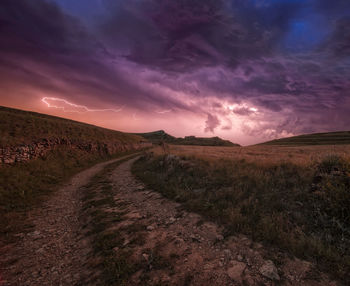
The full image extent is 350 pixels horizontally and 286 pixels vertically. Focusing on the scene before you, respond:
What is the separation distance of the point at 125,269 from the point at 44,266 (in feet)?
7.74

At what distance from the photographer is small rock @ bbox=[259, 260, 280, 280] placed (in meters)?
3.17

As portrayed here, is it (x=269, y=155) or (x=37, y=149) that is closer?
(x=37, y=149)

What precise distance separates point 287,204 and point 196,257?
4.26 metres

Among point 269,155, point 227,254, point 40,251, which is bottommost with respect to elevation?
point 40,251

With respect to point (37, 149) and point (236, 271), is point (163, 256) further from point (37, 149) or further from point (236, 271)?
point (37, 149)

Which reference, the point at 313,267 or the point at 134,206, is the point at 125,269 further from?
the point at 313,267

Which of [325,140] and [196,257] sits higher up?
[325,140]

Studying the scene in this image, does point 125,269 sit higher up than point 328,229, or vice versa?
point 328,229

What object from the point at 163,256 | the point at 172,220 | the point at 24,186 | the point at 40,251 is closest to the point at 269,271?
the point at 163,256

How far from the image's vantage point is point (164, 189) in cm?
923

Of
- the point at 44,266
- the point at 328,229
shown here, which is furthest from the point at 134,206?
the point at 328,229

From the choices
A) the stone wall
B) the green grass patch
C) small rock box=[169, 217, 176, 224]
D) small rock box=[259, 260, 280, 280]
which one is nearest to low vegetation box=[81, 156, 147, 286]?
the green grass patch

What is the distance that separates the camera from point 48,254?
4387 millimetres

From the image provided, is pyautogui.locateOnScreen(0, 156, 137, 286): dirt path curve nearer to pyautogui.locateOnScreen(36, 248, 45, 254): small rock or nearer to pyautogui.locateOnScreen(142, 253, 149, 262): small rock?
pyautogui.locateOnScreen(36, 248, 45, 254): small rock
